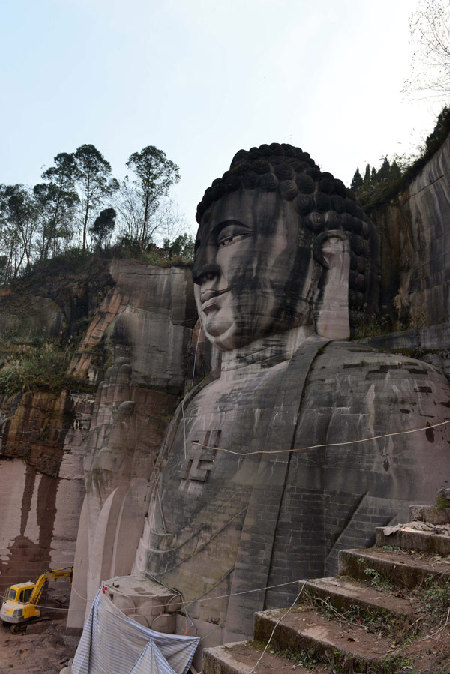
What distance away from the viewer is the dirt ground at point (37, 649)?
11.1 m

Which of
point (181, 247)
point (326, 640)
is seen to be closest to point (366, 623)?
point (326, 640)

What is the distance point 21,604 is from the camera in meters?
13.5

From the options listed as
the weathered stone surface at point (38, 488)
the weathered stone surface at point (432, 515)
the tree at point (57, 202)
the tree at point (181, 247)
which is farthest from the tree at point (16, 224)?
the weathered stone surface at point (432, 515)

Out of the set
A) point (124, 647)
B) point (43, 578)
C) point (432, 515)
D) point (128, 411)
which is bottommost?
point (43, 578)

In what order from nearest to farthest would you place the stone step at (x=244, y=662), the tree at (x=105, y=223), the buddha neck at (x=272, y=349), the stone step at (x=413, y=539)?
the stone step at (x=244, y=662), the stone step at (x=413, y=539), the buddha neck at (x=272, y=349), the tree at (x=105, y=223)

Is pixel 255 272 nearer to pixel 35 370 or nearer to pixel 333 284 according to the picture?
pixel 333 284

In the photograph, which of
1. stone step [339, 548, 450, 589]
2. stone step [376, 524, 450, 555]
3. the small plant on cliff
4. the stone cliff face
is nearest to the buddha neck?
the stone cliff face

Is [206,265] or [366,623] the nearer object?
[366,623]

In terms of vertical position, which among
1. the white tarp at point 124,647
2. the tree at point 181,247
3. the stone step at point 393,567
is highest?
the tree at point 181,247

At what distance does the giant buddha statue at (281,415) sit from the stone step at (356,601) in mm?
3211

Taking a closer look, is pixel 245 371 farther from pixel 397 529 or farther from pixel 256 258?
pixel 397 529

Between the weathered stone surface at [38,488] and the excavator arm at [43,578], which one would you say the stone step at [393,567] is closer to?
the excavator arm at [43,578]

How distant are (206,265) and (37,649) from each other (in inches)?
380

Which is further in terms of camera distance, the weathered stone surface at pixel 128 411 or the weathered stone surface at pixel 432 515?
the weathered stone surface at pixel 128 411
